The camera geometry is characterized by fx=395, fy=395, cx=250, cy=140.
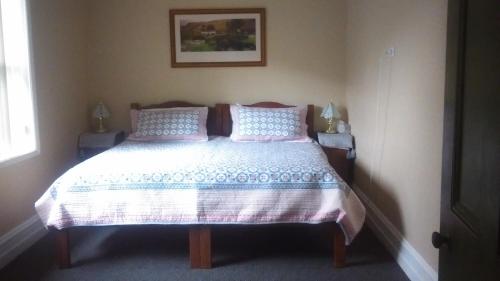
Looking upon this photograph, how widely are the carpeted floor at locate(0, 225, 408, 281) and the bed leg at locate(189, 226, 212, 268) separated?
0.05 meters

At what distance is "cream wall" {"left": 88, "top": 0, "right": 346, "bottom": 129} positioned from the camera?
3.98 meters

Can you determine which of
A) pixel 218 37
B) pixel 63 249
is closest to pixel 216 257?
pixel 63 249

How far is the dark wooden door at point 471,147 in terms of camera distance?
0.92m

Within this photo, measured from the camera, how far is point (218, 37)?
158 inches

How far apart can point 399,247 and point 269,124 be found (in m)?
1.66

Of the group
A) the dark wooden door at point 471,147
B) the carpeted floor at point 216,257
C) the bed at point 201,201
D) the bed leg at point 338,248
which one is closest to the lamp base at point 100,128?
the carpeted floor at point 216,257

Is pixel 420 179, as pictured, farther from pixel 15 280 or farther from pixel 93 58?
pixel 93 58

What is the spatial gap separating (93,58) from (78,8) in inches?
19.5

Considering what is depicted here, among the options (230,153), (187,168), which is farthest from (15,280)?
(230,153)

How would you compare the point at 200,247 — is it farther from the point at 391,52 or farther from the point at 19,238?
the point at 391,52

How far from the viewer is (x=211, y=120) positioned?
4051mm

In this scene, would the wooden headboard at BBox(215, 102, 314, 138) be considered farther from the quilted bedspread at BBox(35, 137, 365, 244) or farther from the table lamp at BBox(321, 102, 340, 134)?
the quilted bedspread at BBox(35, 137, 365, 244)

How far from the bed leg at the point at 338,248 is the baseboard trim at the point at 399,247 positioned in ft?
1.16

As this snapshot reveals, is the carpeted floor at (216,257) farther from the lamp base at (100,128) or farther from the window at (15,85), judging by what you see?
the lamp base at (100,128)
